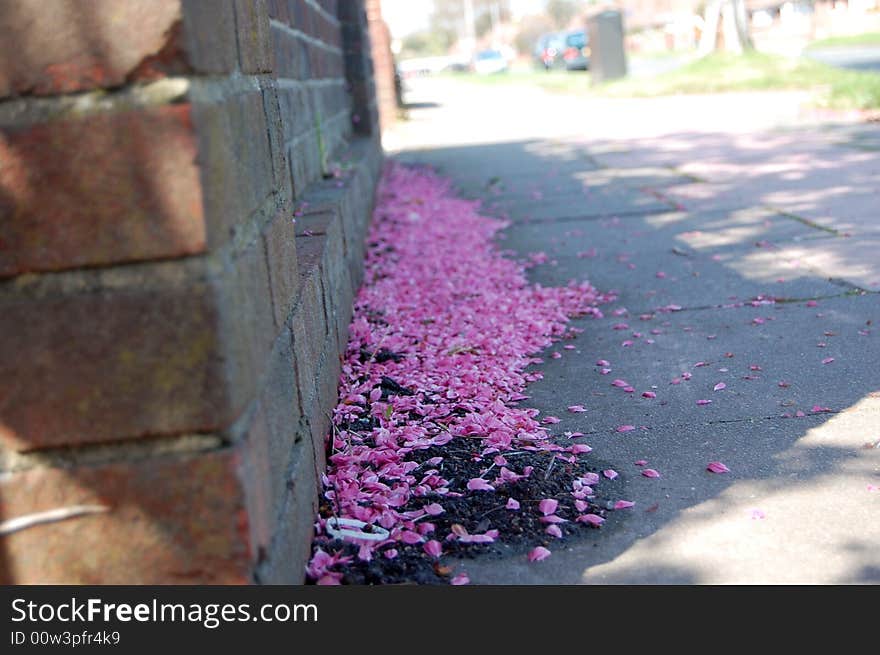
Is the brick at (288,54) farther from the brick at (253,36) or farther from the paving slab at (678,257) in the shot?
the paving slab at (678,257)

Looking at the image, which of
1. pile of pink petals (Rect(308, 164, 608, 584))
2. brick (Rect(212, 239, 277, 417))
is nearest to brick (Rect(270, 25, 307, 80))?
pile of pink petals (Rect(308, 164, 608, 584))

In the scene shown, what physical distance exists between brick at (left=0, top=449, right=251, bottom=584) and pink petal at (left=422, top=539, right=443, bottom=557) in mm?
743

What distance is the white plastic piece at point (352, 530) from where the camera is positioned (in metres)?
2.49

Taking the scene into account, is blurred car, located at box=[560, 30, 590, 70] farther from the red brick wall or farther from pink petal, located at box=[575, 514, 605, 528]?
the red brick wall

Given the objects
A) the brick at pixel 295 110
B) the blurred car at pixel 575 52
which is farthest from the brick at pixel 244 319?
the blurred car at pixel 575 52

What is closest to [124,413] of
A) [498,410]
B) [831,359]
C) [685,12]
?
[498,410]

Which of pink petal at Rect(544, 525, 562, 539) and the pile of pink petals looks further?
the pile of pink petals

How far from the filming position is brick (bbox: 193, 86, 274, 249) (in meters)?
1.74

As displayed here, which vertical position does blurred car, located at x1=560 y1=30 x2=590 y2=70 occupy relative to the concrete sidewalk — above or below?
above

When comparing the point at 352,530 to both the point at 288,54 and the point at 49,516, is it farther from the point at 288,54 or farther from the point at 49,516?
the point at 288,54

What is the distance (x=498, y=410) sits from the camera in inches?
137

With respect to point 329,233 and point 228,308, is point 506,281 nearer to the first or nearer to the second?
point 329,233

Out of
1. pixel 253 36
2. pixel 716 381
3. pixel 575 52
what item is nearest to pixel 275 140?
pixel 253 36

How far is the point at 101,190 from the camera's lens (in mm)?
1700
